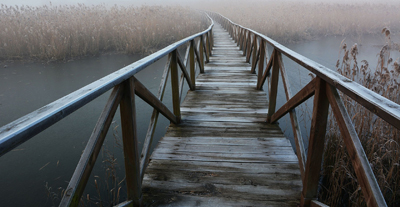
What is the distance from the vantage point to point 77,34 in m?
8.52

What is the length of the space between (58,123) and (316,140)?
423cm

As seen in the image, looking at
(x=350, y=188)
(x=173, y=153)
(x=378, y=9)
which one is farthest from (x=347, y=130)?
(x=378, y=9)

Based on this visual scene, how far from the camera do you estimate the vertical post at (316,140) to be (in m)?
1.55

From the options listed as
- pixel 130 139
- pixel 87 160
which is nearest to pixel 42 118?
pixel 87 160

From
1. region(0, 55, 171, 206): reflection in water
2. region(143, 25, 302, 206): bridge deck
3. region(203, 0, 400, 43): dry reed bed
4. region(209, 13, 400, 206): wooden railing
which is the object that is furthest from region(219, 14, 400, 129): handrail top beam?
region(203, 0, 400, 43): dry reed bed

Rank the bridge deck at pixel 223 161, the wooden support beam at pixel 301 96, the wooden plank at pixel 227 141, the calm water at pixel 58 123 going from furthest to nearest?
the calm water at pixel 58 123 → the wooden plank at pixel 227 141 → the bridge deck at pixel 223 161 → the wooden support beam at pixel 301 96

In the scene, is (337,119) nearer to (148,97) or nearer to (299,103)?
(299,103)

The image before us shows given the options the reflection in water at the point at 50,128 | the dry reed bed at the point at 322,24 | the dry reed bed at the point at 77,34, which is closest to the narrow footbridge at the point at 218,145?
the reflection in water at the point at 50,128

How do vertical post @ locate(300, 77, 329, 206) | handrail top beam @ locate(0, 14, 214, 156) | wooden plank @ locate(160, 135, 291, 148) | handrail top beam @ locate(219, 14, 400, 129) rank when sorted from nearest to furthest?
handrail top beam @ locate(0, 14, 214, 156) → handrail top beam @ locate(219, 14, 400, 129) → vertical post @ locate(300, 77, 329, 206) → wooden plank @ locate(160, 135, 291, 148)

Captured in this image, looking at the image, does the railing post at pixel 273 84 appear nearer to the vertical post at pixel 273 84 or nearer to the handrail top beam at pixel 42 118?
the vertical post at pixel 273 84

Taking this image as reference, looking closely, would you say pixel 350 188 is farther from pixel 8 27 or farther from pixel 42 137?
pixel 8 27

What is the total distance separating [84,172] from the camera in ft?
3.92

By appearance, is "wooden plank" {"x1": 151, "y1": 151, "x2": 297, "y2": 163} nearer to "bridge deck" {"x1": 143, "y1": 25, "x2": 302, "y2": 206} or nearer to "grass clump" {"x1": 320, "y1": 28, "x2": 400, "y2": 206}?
"bridge deck" {"x1": 143, "y1": 25, "x2": 302, "y2": 206}

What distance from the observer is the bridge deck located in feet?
6.14
